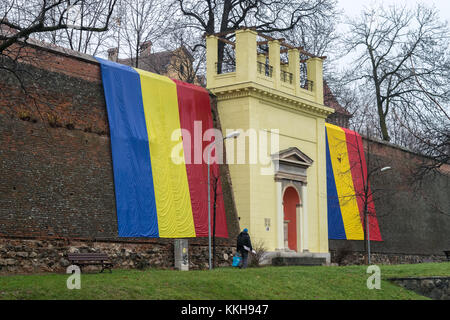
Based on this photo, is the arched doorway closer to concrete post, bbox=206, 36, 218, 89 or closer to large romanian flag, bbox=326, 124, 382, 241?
large romanian flag, bbox=326, 124, 382, 241

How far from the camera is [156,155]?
30.6 metres

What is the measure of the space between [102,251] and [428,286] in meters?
11.4

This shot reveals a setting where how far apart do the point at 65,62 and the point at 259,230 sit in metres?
11.7

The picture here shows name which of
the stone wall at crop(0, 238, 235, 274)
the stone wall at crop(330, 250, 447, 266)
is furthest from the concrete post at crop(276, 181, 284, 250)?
the stone wall at crop(330, 250, 447, 266)

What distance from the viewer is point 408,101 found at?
168 feet

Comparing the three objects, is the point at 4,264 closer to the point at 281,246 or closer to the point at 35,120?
the point at 35,120

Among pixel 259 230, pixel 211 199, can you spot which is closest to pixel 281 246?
pixel 259 230

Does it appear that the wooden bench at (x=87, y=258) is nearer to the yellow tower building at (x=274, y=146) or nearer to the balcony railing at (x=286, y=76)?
the yellow tower building at (x=274, y=146)

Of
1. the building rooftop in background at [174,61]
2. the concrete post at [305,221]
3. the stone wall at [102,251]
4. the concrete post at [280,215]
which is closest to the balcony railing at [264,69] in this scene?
the concrete post at [280,215]

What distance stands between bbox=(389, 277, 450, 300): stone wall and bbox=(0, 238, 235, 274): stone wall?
977 cm

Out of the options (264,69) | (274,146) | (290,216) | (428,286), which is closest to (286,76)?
(264,69)

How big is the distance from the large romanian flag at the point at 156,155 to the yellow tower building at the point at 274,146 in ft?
4.87

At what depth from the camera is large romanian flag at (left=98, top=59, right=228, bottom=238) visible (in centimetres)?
2897
